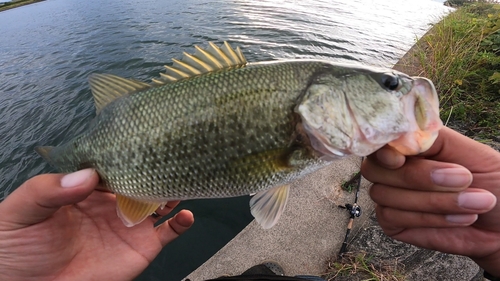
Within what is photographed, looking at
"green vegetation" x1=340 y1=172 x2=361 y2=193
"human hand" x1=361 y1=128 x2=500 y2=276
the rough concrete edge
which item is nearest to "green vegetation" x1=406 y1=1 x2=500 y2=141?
"green vegetation" x1=340 y1=172 x2=361 y2=193

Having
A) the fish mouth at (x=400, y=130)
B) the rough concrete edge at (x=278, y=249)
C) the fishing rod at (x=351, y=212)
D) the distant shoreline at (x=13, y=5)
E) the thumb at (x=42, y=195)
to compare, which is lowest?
the distant shoreline at (x=13, y=5)

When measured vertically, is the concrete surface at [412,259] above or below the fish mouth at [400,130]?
below

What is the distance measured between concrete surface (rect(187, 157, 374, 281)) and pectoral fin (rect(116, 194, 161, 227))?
1.57m

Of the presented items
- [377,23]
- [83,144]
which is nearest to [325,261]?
[83,144]

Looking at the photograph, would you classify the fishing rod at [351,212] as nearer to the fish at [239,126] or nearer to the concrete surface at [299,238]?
the concrete surface at [299,238]

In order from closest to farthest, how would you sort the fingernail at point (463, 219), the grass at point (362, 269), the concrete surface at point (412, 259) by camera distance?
the fingernail at point (463, 219) → the concrete surface at point (412, 259) → the grass at point (362, 269)

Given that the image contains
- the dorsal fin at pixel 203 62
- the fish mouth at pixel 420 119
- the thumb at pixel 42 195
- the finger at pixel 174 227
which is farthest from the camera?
the finger at pixel 174 227

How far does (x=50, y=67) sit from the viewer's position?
10.2 meters

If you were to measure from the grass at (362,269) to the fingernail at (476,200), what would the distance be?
1629 mm

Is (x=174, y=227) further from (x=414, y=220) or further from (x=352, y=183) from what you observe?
(x=352, y=183)

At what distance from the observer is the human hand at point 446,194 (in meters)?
1.53

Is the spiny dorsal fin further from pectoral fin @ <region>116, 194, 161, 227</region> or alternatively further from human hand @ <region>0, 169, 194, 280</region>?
pectoral fin @ <region>116, 194, 161, 227</region>

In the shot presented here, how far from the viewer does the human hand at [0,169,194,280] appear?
5.79 ft

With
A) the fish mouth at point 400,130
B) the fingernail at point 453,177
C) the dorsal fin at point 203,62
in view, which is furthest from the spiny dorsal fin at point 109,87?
the fingernail at point 453,177
